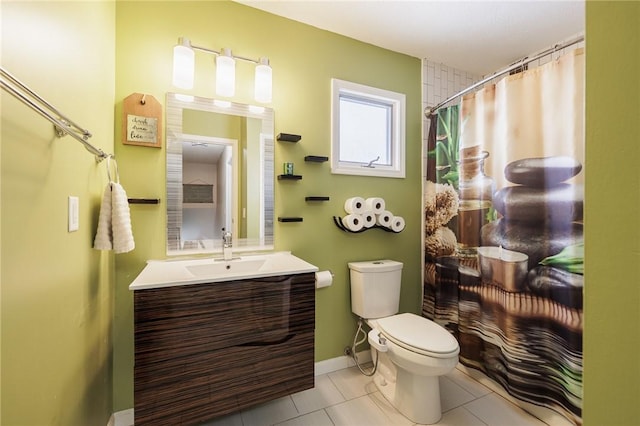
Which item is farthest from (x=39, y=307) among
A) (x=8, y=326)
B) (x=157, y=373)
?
(x=157, y=373)

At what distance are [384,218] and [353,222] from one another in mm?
269

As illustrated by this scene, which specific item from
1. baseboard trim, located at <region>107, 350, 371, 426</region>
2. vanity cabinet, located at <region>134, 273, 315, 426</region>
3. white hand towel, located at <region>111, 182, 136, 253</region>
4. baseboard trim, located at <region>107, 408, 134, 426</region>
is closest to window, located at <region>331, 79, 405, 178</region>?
vanity cabinet, located at <region>134, 273, 315, 426</region>

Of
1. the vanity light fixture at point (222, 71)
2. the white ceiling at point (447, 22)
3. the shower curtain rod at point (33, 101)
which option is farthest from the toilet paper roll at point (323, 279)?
the white ceiling at point (447, 22)

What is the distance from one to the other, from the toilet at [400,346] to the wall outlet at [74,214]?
1540mm

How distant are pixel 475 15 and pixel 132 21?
82.6 inches

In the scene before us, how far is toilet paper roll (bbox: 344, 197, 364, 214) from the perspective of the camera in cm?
199

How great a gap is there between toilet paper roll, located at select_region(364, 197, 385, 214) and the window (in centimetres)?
22

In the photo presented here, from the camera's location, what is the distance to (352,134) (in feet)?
7.16

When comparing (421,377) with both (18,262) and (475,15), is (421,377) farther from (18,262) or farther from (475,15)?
(475,15)

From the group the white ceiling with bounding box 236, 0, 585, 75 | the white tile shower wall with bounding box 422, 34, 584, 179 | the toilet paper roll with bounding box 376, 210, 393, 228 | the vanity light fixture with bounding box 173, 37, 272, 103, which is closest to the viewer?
the vanity light fixture with bounding box 173, 37, 272, 103

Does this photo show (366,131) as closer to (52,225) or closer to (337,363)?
(337,363)

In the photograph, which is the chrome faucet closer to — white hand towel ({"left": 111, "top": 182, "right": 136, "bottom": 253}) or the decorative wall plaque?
white hand towel ({"left": 111, "top": 182, "right": 136, "bottom": 253})

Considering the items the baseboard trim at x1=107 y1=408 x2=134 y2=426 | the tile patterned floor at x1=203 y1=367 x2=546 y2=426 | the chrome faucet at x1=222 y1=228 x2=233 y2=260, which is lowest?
the tile patterned floor at x1=203 y1=367 x2=546 y2=426

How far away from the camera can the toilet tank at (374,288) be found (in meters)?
1.94
